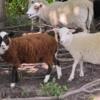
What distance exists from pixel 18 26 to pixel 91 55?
152 inches

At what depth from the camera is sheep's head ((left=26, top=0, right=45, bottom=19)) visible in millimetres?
10745

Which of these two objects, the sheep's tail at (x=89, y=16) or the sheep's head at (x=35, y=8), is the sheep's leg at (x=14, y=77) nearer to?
the sheep's head at (x=35, y=8)

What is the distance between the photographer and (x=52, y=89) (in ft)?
25.8

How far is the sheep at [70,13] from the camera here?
10852mm

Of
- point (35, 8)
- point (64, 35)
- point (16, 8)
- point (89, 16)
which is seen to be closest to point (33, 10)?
point (35, 8)

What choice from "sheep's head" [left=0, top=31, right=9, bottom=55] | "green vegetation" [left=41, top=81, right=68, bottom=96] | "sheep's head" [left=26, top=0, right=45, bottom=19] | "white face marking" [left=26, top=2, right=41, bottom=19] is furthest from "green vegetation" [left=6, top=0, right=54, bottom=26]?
"green vegetation" [left=41, top=81, right=68, bottom=96]

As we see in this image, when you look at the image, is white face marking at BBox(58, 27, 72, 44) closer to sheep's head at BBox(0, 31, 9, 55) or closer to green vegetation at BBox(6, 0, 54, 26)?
sheep's head at BBox(0, 31, 9, 55)

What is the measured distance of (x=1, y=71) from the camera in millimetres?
9234

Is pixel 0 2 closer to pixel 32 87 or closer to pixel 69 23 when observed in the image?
pixel 69 23

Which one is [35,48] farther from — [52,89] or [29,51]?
[52,89]

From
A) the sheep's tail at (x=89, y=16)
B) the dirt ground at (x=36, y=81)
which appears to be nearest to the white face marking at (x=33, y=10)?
the sheep's tail at (x=89, y=16)

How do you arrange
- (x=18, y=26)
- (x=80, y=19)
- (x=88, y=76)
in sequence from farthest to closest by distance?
1. (x=18, y=26)
2. (x=80, y=19)
3. (x=88, y=76)

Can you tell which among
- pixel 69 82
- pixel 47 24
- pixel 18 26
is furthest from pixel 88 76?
pixel 18 26

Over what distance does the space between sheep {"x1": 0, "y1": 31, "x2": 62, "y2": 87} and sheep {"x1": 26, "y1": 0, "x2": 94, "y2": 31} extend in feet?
8.14
